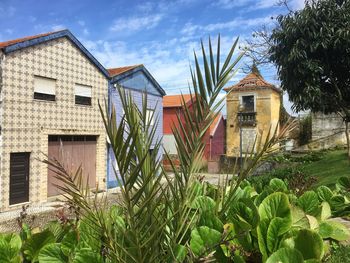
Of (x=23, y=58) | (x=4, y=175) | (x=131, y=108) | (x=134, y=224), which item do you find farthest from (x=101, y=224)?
(x=23, y=58)

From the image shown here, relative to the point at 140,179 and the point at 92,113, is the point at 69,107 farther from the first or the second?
the point at 140,179

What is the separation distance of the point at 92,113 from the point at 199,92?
1544cm

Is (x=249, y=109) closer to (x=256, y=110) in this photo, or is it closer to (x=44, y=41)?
(x=256, y=110)

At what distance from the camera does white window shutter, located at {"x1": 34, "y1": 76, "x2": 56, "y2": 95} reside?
1370 centimetres

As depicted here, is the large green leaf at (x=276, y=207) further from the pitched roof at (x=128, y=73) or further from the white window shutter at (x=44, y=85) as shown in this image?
the pitched roof at (x=128, y=73)

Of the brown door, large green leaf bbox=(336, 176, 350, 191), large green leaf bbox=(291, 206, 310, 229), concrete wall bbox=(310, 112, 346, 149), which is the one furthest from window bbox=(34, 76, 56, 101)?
concrete wall bbox=(310, 112, 346, 149)

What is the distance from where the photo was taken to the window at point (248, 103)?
28.1 meters

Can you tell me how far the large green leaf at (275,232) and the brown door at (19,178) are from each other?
12.5 m

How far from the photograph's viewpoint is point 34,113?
13570 millimetres

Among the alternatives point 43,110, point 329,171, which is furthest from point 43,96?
point 329,171

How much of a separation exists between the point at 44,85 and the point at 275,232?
13.6m

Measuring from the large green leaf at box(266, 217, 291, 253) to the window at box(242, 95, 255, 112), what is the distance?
87.3 ft

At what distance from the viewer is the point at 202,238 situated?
5.73 feet

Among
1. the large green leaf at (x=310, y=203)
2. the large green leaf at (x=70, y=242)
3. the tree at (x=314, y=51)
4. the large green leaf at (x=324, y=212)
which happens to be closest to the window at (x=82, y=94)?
the tree at (x=314, y=51)
